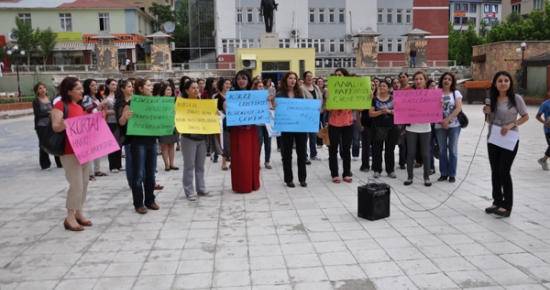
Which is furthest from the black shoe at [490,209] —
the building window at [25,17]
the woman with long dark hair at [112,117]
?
the building window at [25,17]

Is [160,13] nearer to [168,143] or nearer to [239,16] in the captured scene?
[239,16]

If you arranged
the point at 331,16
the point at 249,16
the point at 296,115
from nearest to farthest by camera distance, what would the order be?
1. the point at 296,115
2. the point at 249,16
3. the point at 331,16

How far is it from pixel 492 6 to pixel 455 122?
9885 cm

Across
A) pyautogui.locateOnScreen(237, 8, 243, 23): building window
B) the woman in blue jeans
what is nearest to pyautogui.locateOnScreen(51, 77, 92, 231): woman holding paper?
the woman in blue jeans

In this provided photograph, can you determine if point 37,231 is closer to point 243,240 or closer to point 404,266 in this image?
point 243,240

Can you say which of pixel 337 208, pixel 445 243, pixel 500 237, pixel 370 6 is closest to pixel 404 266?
pixel 445 243

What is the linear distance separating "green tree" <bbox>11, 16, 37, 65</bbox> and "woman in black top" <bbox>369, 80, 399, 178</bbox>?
4464 centimetres

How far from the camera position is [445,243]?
538 centimetres

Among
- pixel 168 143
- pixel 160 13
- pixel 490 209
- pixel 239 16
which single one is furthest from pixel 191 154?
pixel 160 13

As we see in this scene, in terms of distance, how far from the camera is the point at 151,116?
683 cm

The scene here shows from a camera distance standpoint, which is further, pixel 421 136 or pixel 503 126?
pixel 421 136

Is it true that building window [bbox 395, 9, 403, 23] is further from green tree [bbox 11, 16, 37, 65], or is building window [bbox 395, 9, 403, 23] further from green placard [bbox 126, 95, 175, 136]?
green placard [bbox 126, 95, 175, 136]

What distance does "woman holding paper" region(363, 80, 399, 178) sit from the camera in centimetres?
890

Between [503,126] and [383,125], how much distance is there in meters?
2.92
